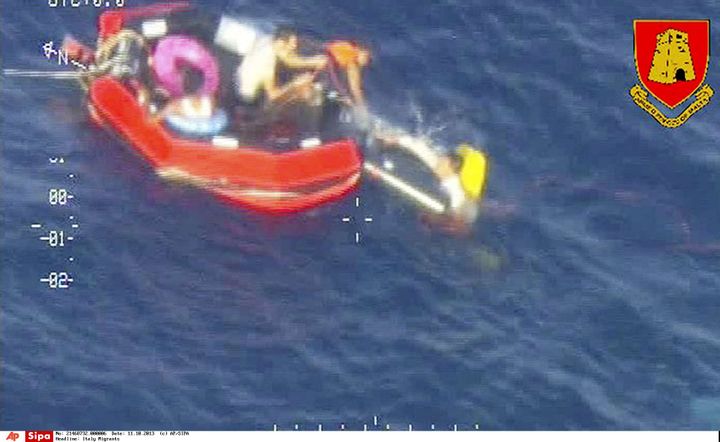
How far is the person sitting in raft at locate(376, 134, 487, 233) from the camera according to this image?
24.5m

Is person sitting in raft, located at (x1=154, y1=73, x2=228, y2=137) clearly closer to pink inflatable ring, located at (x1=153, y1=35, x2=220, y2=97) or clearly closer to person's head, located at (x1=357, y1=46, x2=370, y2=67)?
pink inflatable ring, located at (x1=153, y1=35, x2=220, y2=97)

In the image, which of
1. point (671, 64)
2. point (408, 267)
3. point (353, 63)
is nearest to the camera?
point (408, 267)

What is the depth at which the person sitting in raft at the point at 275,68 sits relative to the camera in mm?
24469

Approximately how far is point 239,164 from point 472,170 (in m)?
3.32

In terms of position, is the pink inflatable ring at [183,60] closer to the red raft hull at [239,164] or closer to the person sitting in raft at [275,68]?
the person sitting in raft at [275,68]

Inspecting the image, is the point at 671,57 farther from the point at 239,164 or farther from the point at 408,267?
the point at 239,164

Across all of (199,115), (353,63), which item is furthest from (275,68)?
(199,115)

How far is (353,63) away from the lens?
24734 millimetres

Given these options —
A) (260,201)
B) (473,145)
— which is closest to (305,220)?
(260,201)

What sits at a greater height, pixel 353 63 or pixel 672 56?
pixel 353 63

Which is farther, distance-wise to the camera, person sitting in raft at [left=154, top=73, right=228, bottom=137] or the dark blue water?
person sitting in raft at [left=154, top=73, right=228, bottom=137]

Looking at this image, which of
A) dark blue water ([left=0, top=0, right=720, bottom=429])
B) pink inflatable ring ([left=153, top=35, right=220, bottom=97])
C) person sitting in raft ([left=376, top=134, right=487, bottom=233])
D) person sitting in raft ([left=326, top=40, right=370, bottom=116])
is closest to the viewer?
dark blue water ([left=0, top=0, right=720, bottom=429])

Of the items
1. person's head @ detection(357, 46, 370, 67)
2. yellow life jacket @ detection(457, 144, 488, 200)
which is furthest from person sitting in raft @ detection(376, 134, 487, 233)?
person's head @ detection(357, 46, 370, 67)

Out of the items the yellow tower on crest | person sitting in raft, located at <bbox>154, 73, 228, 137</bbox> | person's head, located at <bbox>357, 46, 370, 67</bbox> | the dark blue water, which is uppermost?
person's head, located at <bbox>357, 46, 370, 67</bbox>
